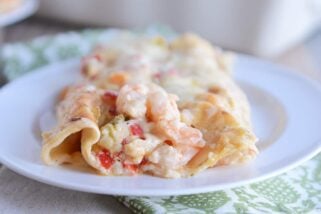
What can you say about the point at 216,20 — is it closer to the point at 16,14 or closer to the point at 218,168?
the point at 16,14

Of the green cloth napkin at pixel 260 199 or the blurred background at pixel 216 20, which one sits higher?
the green cloth napkin at pixel 260 199

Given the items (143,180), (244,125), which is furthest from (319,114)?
(143,180)

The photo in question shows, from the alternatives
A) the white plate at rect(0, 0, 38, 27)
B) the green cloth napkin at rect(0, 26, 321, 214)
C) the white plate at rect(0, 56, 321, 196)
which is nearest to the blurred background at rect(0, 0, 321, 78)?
the white plate at rect(0, 0, 38, 27)

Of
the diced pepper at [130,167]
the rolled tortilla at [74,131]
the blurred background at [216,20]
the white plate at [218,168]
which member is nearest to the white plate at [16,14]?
the blurred background at [216,20]

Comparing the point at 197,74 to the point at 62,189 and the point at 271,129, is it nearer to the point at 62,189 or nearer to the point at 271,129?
the point at 271,129

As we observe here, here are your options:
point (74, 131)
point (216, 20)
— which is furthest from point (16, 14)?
point (74, 131)

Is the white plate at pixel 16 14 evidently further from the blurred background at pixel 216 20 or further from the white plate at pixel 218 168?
the white plate at pixel 218 168
